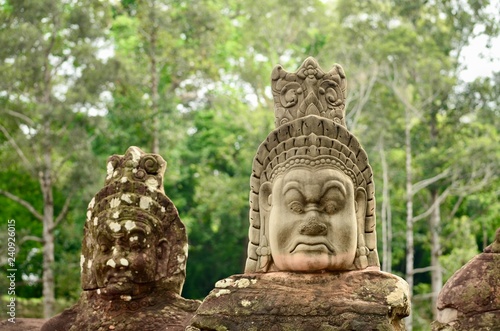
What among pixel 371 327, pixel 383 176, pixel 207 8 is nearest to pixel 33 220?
pixel 207 8

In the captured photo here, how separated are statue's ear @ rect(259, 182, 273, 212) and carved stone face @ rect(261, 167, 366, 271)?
15cm

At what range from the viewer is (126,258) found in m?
6.75

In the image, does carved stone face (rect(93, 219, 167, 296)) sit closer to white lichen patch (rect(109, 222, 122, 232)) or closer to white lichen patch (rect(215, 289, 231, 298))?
white lichen patch (rect(109, 222, 122, 232))

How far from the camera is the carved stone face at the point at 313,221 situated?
5.49 meters

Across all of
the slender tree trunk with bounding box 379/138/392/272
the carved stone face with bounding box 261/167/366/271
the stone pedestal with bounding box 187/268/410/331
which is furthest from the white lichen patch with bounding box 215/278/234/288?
the slender tree trunk with bounding box 379/138/392/272

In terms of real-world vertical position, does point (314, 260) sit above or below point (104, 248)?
below

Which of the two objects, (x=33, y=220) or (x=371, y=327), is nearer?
(x=371, y=327)

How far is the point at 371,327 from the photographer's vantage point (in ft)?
16.9

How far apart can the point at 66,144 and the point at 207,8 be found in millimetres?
4961

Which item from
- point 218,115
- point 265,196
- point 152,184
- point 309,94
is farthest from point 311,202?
point 218,115

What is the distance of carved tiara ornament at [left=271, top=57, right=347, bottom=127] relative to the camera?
640 centimetres

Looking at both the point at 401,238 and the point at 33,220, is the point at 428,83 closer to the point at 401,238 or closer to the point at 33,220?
the point at 401,238

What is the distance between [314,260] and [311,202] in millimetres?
436

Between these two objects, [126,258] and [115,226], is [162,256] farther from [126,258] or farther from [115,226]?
[115,226]
